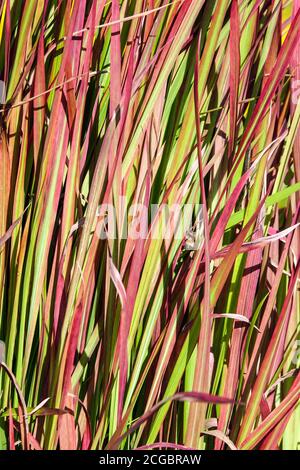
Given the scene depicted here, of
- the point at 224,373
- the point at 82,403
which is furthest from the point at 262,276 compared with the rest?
the point at 82,403

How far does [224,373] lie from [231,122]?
231 mm

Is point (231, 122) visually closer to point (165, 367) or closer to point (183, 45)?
point (183, 45)

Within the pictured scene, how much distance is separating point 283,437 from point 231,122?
30cm

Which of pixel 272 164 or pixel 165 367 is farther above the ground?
pixel 272 164

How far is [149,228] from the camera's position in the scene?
0.47m

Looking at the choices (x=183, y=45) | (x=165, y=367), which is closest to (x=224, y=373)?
(x=165, y=367)

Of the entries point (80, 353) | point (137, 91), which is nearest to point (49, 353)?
point (80, 353)

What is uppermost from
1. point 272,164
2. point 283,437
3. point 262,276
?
point 272,164

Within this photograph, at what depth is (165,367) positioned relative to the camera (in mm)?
451

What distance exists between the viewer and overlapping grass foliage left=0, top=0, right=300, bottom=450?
448 millimetres

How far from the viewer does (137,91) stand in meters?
0.49

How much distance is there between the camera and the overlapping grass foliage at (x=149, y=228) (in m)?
0.45

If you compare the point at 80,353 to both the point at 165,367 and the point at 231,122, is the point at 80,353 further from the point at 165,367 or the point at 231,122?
the point at 231,122

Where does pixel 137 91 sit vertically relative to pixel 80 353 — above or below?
above
